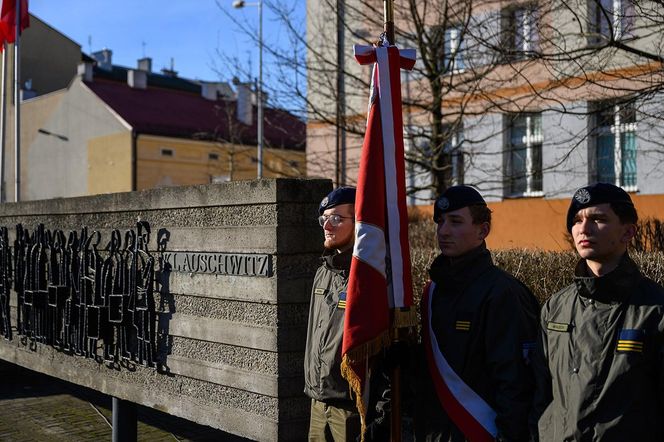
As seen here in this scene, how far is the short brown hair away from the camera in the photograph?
359 centimetres

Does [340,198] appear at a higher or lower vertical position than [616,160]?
lower

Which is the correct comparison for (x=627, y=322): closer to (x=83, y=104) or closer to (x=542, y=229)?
(x=542, y=229)

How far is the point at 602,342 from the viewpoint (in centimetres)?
290

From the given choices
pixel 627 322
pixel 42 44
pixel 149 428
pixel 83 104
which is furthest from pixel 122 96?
pixel 627 322

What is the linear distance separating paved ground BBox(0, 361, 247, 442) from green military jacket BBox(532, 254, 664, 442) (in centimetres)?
555

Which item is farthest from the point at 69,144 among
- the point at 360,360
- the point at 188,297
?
the point at 360,360

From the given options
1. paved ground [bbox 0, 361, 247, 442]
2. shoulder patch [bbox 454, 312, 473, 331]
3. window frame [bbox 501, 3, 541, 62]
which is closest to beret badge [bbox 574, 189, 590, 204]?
shoulder patch [bbox 454, 312, 473, 331]

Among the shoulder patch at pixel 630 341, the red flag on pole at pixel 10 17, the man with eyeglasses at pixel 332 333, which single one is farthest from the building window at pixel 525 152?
the shoulder patch at pixel 630 341

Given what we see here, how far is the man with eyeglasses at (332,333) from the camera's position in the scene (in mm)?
4102

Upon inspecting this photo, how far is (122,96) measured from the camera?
118ft

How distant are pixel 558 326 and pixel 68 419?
6.77m

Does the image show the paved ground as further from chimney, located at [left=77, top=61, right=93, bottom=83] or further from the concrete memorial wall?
chimney, located at [left=77, top=61, right=93, bottom=83]

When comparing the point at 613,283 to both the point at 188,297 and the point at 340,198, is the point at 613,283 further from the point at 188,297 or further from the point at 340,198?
the point at 188,297

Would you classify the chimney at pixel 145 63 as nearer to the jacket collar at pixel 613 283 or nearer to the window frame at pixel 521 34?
the window frame at pixel 521 34
